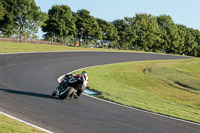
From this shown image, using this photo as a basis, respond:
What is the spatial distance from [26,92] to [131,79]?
13.0 meters

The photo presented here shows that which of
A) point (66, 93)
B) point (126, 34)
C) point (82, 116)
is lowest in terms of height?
Result: point (82, 116)

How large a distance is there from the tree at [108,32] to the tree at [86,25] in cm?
492

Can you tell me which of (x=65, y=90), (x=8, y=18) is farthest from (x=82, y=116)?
(x=8, y=18)

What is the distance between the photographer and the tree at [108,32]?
94438 millimetres

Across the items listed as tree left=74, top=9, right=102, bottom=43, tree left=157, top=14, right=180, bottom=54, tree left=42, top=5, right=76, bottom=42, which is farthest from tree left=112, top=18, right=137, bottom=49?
tree left=42, top=5, right=76, bottom=42

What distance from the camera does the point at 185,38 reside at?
396 ft

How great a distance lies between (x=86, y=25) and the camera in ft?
289

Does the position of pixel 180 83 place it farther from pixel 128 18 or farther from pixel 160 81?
pixel 128 18

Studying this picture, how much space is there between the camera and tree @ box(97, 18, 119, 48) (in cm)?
9444

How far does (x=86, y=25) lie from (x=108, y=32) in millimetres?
10831

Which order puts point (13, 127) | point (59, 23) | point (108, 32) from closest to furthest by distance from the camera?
point (13, 127) < point (59, 23) < point (108, 32)

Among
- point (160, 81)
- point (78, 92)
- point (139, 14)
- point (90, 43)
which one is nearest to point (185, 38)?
point (139, 14)

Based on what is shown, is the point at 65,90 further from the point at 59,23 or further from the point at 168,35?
the point at 168,35

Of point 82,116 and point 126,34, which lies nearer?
point 82,116
